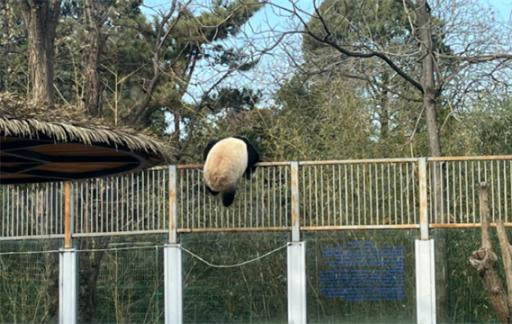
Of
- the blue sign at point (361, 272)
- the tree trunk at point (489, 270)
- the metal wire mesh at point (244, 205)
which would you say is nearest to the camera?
the tree trunk at point (489, 270)

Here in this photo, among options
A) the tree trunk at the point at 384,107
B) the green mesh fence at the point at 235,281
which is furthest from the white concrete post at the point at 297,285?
the tree trunk at the point at 384,107

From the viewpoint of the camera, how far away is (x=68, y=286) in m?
10.3

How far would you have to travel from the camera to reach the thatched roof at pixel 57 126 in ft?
18.8

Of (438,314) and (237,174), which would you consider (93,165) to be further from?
(438,314)

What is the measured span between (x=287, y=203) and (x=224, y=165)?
159cm

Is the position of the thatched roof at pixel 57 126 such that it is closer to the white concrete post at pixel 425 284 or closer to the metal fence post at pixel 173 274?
the metal fence post at pixel 173 274

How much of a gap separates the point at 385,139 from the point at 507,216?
12.5 ft

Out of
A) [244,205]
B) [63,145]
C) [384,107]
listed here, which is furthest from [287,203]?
[384,107]

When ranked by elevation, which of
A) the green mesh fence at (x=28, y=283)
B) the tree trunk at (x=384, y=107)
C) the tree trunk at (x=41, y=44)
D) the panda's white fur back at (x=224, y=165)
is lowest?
the green mesh fence at (x=28, y=283)

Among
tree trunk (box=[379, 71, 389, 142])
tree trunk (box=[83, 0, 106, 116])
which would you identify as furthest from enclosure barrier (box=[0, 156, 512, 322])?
tree trunk (box=[379, 71, 389, 142])

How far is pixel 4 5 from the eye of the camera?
1888cm

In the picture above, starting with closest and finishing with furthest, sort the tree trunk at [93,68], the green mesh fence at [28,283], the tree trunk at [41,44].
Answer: the green mesh fence at [28,283]
the tree trunk at [41,44]
the tree trunk at [93,68]

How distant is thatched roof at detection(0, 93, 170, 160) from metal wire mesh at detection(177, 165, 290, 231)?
3.63m

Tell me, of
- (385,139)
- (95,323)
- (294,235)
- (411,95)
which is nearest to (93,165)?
(294,235)
